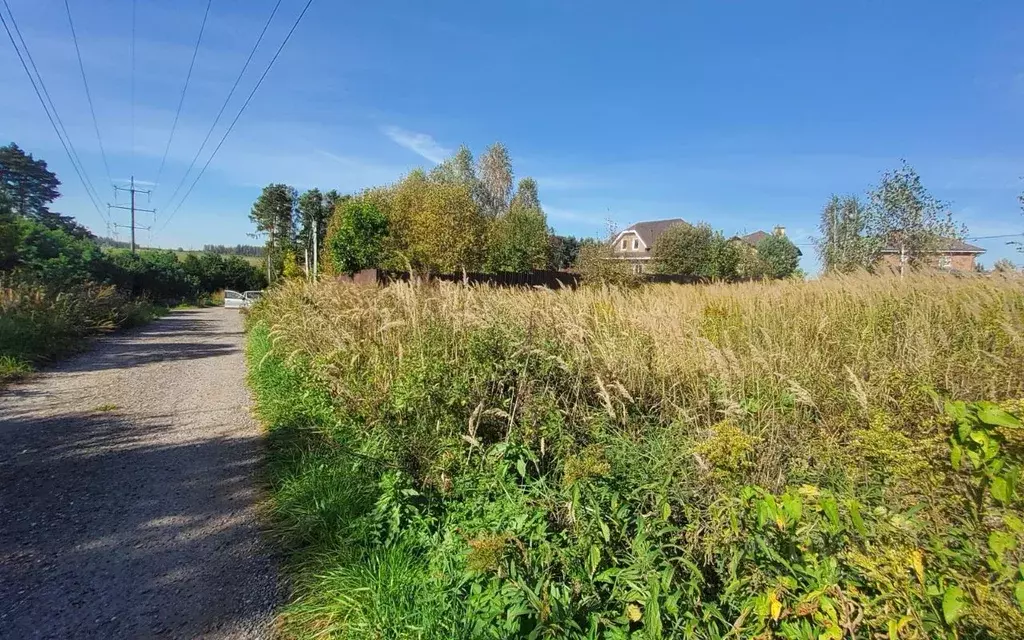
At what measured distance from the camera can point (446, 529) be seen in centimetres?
261

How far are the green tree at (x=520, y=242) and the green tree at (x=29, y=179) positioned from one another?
35.1 meters

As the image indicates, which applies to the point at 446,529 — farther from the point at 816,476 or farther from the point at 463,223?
the point at 463,223

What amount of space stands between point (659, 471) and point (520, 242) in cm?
3231

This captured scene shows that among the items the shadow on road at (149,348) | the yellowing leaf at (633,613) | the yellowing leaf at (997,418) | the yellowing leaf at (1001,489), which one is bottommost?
the shadow on road at (149,348)

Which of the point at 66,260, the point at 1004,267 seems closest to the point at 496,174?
the point at 66,260

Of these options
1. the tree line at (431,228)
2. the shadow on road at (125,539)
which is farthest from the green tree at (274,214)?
the shadow on road at (125,539)

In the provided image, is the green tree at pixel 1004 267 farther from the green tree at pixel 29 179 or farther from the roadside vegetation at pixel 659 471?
the green tree at pixel 29 179

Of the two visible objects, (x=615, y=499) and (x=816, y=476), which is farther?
(x=816, y=476)

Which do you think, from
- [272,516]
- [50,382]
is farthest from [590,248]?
[272,516]

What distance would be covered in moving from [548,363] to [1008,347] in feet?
10.4

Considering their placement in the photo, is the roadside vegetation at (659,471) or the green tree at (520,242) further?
the green tree at (520,242)

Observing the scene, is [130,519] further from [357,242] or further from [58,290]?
[357,242]

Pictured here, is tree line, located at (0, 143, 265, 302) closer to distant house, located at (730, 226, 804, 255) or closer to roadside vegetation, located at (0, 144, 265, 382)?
roadside vegetation, located at (0, 144, 265, 382)

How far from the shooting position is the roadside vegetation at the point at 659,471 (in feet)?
4.74
